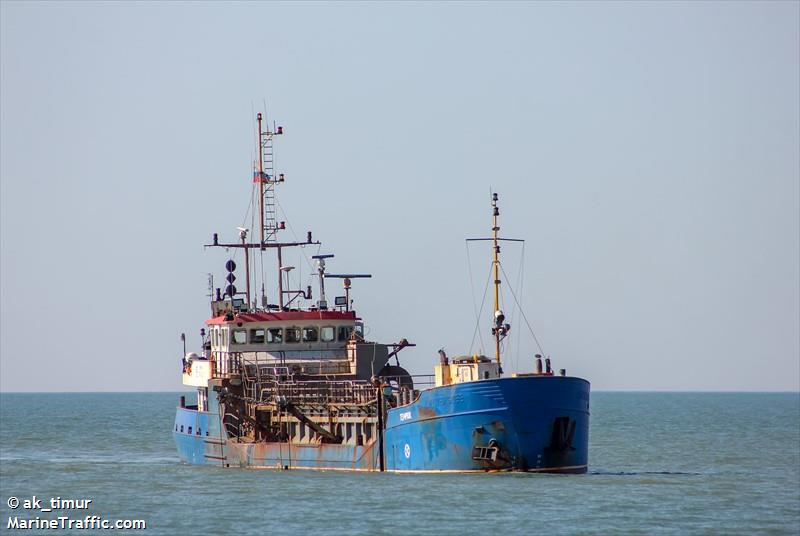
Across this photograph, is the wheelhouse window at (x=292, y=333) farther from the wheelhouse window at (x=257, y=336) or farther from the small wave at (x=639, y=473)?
the small wave at (x=639, y=473)

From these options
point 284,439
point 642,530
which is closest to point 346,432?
point 284,439

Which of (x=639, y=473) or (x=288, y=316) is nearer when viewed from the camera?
(x=639, y=473)

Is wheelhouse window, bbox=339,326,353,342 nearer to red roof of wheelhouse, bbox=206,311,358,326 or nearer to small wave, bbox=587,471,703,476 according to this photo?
red roof of wheelhouse, bbox=206,311,358,326

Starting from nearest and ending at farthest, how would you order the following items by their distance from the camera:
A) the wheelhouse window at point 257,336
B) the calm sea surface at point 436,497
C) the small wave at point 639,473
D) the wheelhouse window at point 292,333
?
the calm sea surface at point 436,497
the small wave at point 639,473
the wheelhouse window at point 292,333
the wheelhouse window at point 257,336

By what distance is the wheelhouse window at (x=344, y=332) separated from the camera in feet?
217

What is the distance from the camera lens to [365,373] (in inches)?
2527

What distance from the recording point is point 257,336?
66.3 metres

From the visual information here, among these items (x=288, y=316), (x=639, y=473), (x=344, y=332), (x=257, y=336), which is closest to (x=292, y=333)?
(x=288, y=316)

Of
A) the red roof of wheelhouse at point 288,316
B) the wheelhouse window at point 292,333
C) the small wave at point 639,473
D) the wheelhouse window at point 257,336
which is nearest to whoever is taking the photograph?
the small wave at point 639,473

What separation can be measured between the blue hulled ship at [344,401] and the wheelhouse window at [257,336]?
1.7 inches

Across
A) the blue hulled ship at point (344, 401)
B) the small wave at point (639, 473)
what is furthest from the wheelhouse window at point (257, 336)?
the small wave at point (639, 473)

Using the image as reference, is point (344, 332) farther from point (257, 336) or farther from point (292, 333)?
point (257, 336)

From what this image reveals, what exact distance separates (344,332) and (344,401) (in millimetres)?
6825

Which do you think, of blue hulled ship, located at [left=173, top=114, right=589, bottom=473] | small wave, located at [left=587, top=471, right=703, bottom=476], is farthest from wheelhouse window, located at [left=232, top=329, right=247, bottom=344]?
small wave, located at [left=587, top=471, right=703, bottom=476]
